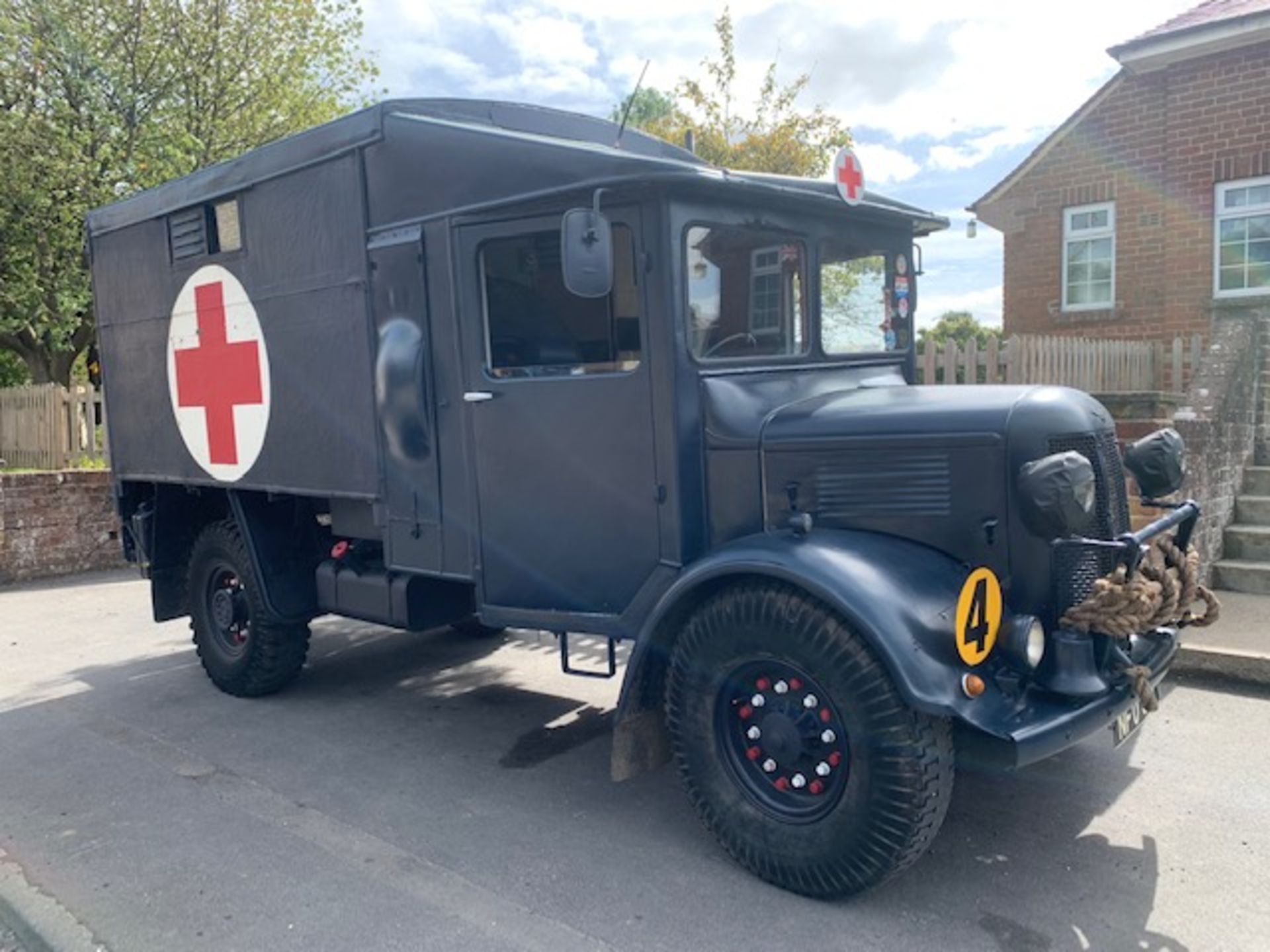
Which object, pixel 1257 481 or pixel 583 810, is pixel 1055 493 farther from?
pixel 1257 481

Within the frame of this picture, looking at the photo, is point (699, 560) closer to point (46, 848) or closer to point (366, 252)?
point (366, 252)

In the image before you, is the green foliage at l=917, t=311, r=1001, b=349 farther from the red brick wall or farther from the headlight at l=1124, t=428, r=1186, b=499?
the headlight at l=1124, t=428, r=1186, b=499

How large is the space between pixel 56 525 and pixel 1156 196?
1272cm

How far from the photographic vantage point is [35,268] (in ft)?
46.0

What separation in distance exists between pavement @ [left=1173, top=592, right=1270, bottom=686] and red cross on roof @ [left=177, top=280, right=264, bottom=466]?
494cm

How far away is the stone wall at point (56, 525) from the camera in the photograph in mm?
9609

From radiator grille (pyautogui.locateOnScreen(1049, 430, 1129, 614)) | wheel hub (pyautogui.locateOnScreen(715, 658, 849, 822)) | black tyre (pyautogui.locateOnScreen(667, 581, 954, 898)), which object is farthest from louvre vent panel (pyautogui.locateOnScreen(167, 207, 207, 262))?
radiator grille (pyautogui.locateOnScreen(1049, 430, 1129, 614))

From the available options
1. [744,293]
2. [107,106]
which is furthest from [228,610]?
[107,106]

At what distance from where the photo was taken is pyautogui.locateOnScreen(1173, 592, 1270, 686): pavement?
5.12 metres

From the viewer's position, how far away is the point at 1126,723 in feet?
10.8

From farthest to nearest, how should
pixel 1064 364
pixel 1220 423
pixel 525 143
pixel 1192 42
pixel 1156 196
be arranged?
1. pixel 1156 196
2. pixel 1192 42
3. pixel 1064 364
4. pixel 1220 423
5. pixel 525 143

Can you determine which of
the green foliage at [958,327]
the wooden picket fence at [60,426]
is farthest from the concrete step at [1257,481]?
the green foliage at [958,327]

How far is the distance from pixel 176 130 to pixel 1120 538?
1407 cm

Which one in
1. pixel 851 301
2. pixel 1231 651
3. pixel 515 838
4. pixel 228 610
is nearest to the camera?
pixel 515 838
